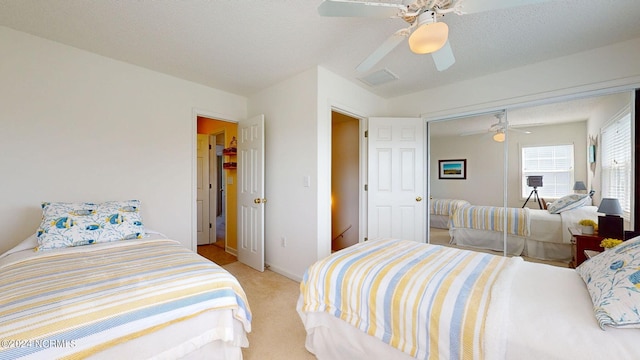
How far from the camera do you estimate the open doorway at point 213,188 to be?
3.97 meters

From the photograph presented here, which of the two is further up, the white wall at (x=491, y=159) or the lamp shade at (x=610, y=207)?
the white wall at (x=491, y=159)

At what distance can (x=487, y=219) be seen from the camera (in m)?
3.07

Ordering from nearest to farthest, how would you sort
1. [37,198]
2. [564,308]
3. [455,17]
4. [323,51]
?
1. [564,308]
2. [455,17]
3. [37,198]
4. [323,51]

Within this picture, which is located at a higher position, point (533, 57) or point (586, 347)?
point (533, 57)

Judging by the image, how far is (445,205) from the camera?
3.40 meters

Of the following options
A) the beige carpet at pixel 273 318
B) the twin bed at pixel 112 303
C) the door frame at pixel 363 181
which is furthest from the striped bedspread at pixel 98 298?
the door frame at pixel 363 181

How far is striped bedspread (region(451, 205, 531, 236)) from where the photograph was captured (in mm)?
2850

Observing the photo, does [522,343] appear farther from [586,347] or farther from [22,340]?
[22,340]

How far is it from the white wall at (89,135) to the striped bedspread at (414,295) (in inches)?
89.9

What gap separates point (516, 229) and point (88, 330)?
3784 mm

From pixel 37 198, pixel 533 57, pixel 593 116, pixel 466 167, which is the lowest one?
pixel 37 198

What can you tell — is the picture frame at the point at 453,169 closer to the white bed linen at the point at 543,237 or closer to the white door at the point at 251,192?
the white bed linen at the point at 543,237

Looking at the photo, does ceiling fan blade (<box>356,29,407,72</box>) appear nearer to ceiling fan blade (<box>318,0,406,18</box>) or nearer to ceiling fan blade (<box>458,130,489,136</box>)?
ceiling fan blade (<box>318,0,406,18</box>)

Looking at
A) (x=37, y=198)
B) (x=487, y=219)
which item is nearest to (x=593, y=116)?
(x=487, y=219)
